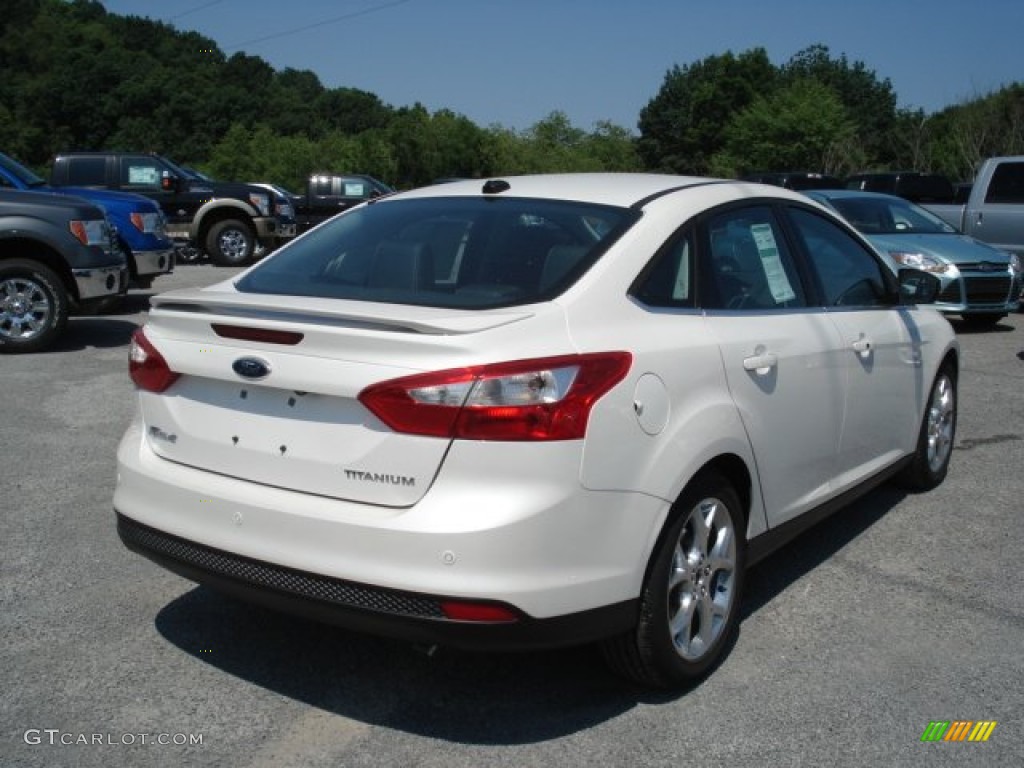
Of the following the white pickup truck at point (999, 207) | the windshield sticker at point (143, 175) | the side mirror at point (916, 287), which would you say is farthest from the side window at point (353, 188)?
the side mirror at point (916, 287)

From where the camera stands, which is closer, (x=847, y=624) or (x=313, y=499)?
(x=313, y=499)

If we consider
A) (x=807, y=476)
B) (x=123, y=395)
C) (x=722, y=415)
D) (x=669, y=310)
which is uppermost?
(x=669, y=310)

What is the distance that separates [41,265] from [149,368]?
7075mm

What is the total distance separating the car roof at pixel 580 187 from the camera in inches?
153

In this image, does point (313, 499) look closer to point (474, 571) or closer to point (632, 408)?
point (474, 571)

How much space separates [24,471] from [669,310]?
408 centimetres

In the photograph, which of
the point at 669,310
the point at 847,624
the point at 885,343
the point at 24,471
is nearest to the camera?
the point at 669,310

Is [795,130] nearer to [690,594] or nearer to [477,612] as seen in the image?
[690,594]

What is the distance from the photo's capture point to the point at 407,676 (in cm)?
361

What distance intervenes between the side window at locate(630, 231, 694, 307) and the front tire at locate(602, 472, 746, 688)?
0.58 m

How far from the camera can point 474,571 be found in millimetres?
2883

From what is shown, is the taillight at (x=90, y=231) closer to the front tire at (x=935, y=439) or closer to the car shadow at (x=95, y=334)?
the car shadow at (x=95, y=334)

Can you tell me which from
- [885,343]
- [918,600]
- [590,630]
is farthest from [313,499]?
[885,343]

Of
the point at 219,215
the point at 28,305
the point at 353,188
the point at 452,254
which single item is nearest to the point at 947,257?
the point at 28,305
